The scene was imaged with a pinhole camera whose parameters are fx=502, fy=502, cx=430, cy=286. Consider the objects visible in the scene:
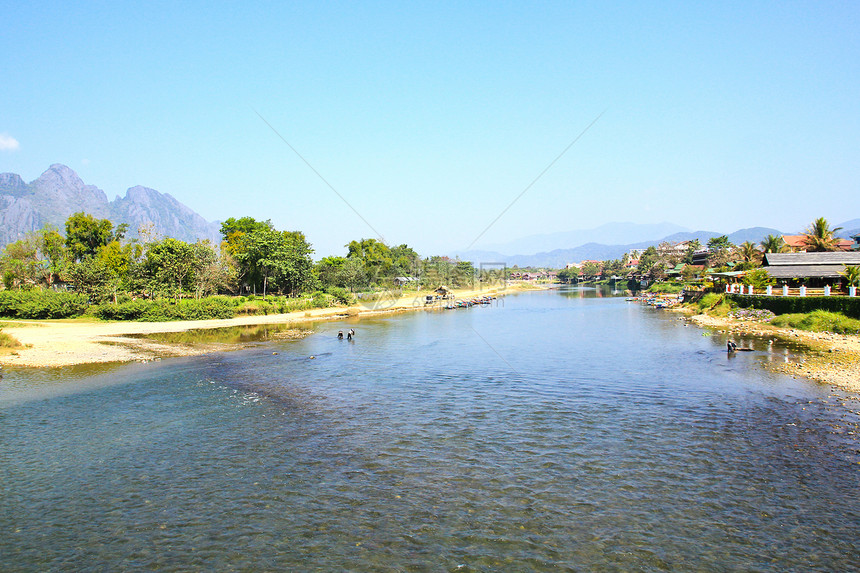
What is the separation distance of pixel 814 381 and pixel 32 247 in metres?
94.7

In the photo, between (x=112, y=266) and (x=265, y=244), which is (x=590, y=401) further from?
(x=112, y=266)

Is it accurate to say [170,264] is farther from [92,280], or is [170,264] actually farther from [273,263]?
[273,263]

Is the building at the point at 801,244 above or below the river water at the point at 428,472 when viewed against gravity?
above

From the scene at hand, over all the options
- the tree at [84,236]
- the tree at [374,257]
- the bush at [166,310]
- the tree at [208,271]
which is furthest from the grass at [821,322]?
the tree at [84,236]

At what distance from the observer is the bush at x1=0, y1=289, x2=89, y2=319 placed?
163ft

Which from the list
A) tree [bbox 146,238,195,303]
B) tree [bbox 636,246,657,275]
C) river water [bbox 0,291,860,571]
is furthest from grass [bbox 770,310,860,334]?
tree [bbox 636,246,657,275]

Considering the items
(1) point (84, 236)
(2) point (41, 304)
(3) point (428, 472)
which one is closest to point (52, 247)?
(1) point (84, 236)

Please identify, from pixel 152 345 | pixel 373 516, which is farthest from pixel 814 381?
pixel 152 345

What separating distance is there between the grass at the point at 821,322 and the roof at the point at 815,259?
1283cm

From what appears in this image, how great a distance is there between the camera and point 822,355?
104 ft

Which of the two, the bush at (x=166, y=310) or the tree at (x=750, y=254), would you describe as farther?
the tree at (x=750, y=254)

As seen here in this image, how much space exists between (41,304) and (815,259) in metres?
81.0

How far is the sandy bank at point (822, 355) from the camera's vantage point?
2538cm

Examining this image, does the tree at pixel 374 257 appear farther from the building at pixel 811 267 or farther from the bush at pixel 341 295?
the building at pixel 811 267
